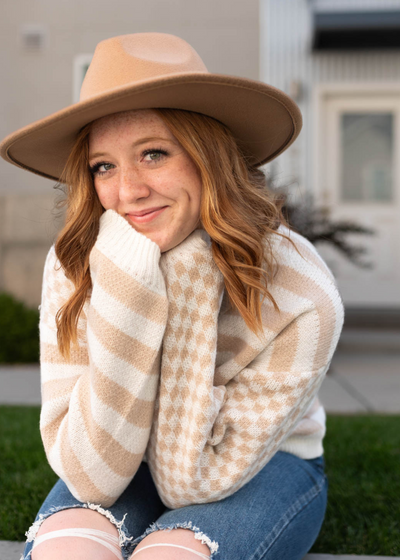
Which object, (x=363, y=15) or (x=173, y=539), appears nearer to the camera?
(x=173, y=539)

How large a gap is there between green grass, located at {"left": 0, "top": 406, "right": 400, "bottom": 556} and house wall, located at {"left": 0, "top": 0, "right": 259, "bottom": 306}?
9.10 feet

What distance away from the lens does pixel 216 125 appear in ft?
5.04

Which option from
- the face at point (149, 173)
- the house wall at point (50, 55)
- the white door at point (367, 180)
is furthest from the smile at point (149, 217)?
the white door at point (367, 180)

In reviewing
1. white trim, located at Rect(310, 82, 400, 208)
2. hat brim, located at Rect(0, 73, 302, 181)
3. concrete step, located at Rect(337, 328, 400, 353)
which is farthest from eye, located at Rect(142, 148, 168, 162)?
white trim, located at Rect(310, 82, 400, 208)

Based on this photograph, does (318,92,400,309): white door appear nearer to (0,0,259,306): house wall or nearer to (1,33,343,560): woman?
(0,0,259,306): house wall

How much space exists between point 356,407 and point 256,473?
2.45 metres

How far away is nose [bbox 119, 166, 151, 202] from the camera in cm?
146

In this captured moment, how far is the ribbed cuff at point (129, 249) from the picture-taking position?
144 centimetres

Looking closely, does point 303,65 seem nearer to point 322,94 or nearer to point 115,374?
point 322,94

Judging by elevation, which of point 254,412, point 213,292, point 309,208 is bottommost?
point 309,208

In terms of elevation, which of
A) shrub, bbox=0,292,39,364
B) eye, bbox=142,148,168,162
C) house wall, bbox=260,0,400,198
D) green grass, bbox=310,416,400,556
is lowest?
shrub, bbox=0,292,39,364

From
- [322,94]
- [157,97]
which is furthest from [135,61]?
[322,94]

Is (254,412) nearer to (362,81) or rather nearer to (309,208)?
(309,208)

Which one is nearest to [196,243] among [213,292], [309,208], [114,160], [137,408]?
[213,292]
